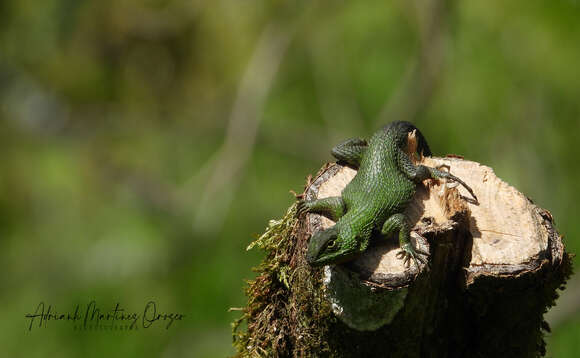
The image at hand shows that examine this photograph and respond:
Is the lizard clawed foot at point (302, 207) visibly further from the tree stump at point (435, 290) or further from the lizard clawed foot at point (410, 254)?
the lizard clawed foot at point (410, 254)

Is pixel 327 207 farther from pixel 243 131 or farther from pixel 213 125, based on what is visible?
pixel 213 125

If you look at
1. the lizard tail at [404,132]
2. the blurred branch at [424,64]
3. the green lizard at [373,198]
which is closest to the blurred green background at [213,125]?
the blurred branch at [424,64]

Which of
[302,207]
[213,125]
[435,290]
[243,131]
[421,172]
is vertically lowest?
[435,290]

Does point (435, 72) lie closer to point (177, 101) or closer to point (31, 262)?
point (177, 101)

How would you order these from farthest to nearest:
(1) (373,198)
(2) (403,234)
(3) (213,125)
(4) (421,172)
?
(3) (213,125), (4) (421,172), (1) (373,198), (2) (403,234)

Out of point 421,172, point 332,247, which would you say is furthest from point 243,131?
point 332,247

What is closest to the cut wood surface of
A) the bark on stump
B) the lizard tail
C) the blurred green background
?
the bark on stump

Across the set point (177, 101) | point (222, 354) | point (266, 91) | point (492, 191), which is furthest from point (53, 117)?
point (492, 191)
